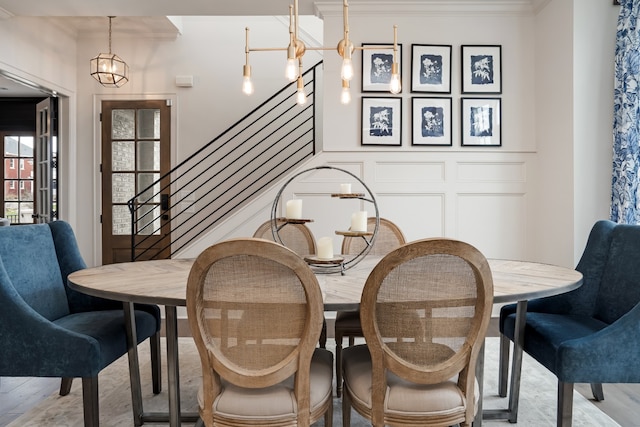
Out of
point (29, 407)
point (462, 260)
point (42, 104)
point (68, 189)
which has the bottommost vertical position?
point (29, 407)

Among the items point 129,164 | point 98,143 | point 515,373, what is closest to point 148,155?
point 129,164

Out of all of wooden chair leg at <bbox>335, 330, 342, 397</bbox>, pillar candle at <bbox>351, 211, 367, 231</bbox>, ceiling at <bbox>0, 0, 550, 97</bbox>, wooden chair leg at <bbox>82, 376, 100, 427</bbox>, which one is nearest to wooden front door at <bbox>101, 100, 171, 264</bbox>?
ceiling at <bbox>0, 0, 550, 97</bbox>

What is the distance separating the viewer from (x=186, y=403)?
2285 mm

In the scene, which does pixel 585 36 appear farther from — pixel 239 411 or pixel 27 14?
pixel 27 14

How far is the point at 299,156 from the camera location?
215 inches

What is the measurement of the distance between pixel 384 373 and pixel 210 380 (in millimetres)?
545

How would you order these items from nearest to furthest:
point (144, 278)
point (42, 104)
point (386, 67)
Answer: point (144, 278) < point (386, 67) < point (42, 104)

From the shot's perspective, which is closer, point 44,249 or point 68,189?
point 44,249

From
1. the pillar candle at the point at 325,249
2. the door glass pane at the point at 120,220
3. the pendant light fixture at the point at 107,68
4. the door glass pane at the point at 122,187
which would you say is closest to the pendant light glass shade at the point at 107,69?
the pendant light fixture at the point at 107,68

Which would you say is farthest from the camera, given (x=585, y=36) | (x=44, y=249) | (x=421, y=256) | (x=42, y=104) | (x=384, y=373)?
(x=42, y=104)

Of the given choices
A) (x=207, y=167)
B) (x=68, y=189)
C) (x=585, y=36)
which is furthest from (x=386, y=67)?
(x=68, y=189)

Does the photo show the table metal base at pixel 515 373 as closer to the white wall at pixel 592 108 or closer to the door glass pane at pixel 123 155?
the white wall at pixel 592 108

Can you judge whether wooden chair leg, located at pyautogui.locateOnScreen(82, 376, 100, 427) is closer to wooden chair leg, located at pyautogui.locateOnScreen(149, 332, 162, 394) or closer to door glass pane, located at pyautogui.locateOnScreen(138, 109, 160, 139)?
wooden chair leg, located at pyautogui.locateOnScreen(149, 332, 162, 394)

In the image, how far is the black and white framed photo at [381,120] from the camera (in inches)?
162
